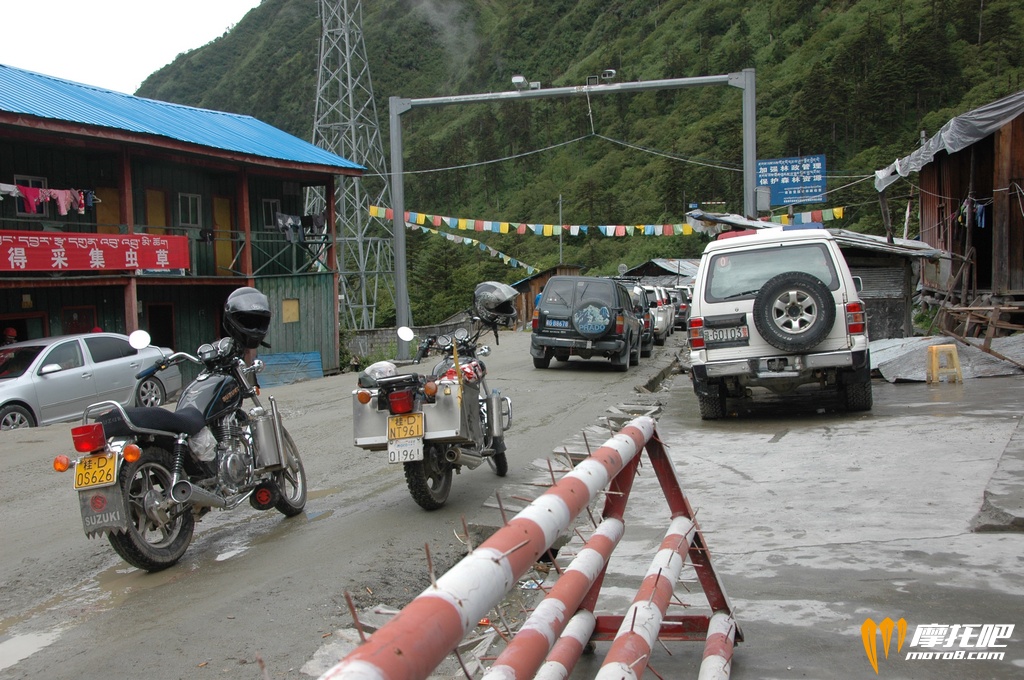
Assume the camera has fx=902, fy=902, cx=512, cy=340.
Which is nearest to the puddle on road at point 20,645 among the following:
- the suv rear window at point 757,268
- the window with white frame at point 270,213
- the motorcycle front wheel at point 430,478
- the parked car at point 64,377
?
the motorcycle front wheel at point 430,478

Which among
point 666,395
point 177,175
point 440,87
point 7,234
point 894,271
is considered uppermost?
point 440,87

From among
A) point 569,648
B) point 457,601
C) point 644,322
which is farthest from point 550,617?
point 644,322

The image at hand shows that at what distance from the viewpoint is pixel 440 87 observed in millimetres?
114500

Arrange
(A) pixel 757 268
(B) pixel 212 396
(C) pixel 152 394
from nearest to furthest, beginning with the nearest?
1. (B) pixel 212 396
2. (A) pixel 757 268
3. (C) pixel 152 394

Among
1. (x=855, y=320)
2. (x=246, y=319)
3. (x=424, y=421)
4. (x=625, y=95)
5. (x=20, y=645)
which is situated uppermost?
(x=625, y=95)

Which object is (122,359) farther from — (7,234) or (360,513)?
(360,513)

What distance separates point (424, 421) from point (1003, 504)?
12.6 feet

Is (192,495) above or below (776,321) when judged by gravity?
below

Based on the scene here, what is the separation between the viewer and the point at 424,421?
22.1 feet

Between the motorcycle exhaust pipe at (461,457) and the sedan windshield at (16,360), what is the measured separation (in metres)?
9.10

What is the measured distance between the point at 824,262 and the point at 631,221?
5854 centimetres

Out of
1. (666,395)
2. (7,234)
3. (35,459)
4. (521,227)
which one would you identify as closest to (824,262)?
(666,395)

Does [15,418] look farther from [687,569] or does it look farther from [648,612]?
[648,612]

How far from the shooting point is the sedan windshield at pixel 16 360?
525 inches
